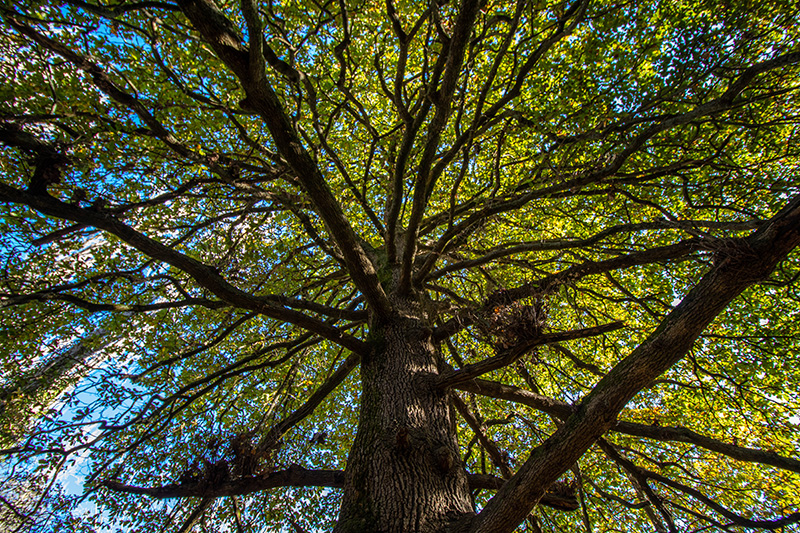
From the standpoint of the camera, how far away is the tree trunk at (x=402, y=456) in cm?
259

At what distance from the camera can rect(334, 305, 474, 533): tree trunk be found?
2586 mm

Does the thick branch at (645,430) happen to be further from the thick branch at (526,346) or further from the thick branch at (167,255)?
the thick branch at (167,255)

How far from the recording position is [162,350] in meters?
5.48

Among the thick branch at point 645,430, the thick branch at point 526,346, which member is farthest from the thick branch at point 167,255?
the thick branch at point 645,430

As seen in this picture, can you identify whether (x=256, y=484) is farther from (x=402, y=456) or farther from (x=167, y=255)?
(x=167, y=255)

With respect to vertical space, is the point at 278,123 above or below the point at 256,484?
above

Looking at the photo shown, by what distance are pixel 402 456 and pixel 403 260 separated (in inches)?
95.1

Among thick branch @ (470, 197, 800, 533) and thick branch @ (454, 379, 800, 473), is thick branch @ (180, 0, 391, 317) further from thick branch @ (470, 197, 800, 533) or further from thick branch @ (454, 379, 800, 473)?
thick branch @ (470, 197, 800, 533)

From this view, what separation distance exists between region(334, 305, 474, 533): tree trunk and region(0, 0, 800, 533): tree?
0.08 ft

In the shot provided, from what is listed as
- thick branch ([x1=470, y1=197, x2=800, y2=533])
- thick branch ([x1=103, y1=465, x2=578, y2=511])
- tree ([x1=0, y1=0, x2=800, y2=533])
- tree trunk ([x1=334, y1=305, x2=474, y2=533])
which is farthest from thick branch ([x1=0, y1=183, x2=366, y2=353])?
thick branch ([x1=470, y1=197, x2=800, y2=533])

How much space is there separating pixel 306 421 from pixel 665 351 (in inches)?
293

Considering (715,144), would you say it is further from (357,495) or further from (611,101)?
(357,495)

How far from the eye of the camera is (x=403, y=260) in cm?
462

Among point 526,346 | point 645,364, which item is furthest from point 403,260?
point 645,364
